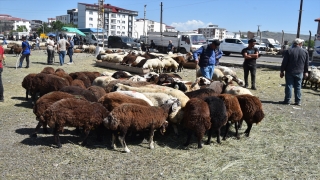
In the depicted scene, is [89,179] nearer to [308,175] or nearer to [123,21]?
[308,175]

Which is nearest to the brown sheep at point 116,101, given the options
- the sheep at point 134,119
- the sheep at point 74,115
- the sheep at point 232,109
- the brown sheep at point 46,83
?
the sheep at point 74,115

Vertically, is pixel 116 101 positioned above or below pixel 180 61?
below

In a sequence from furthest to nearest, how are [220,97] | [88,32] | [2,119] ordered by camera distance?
[88,32] < [2,119] < [220,97]

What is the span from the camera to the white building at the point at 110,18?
110 metres

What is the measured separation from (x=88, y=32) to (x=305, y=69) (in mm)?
48728

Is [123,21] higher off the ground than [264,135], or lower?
higher

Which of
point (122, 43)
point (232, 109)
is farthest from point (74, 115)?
point (122, 43)

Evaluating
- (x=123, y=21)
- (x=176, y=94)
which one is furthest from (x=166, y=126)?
(x=123, y=21)

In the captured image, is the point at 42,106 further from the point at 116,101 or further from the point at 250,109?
the point at 250,109

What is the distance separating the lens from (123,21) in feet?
393

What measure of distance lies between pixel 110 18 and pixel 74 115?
114 m

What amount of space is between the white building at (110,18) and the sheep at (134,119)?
103 metres

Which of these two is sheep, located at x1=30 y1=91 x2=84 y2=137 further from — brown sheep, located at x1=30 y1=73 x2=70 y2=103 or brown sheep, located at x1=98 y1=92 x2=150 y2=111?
brown sheep, located at x1=30 y1=73 x2=70 y2=103

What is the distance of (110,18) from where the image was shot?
115 metres
